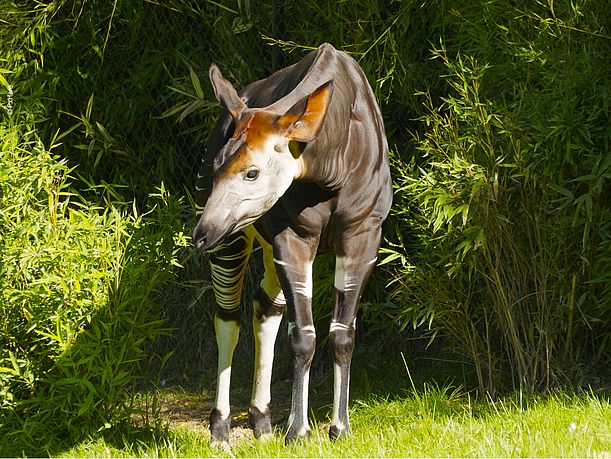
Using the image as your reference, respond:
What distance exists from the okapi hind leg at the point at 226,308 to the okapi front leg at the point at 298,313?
1.61ft

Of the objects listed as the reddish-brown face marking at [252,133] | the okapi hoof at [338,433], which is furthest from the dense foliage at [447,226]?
the reddish-brown face marking at [252,133]

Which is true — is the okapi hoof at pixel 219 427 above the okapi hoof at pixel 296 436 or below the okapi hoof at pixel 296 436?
below

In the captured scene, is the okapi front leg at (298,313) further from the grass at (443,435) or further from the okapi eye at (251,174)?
the okapi eye at (251,174)

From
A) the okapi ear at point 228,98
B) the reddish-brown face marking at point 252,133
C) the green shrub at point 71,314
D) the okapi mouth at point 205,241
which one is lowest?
the green shrub at point 71,314

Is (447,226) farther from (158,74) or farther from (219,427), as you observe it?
(158,74)

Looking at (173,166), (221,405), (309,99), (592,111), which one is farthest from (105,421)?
(592,111)

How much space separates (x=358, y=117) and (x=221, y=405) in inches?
47.5

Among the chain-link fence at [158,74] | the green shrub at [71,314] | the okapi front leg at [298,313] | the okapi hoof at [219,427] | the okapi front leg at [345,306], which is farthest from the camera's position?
the chain-link fence at [158,74]

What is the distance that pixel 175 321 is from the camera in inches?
217

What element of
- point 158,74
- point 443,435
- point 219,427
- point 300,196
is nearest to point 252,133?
point 300,196

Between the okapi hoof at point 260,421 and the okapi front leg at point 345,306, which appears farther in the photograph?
the okapi hoof at point 260,421

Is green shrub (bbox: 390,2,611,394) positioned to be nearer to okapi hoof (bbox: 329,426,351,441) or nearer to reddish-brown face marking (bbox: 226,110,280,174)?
okapi hoof (bbox: 329,426,351,441)

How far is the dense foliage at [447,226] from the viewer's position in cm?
394

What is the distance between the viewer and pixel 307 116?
11.1ft
